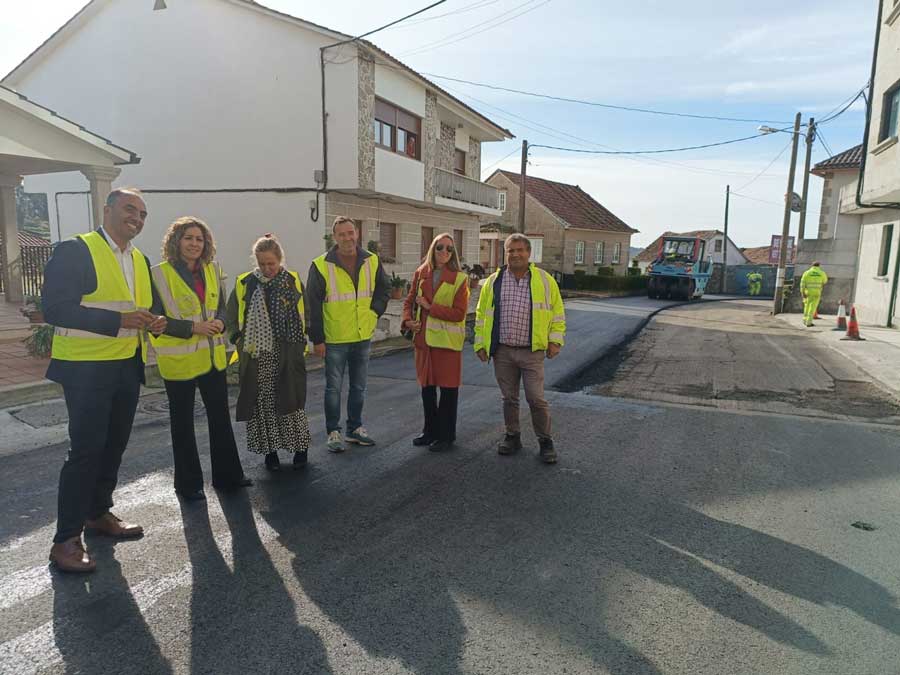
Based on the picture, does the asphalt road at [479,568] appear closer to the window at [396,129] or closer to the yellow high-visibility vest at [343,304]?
the yellow high-visibility vest at [343,304]

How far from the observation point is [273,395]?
4512mm

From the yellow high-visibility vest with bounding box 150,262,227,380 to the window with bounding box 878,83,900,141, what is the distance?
15.8m

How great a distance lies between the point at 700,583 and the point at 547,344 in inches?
Answer: 90.6

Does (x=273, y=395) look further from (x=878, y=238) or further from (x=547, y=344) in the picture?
(x=878, y=238)

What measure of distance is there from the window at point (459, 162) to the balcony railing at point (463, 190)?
58 centimetres

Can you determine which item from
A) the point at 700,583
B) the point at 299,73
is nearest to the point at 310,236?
the point at 299,73

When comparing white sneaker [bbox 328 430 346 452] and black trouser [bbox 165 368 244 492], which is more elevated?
black trouser [bbox 165 368 244 492]

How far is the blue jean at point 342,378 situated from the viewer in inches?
201

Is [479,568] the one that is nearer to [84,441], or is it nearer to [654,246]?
[84,441]

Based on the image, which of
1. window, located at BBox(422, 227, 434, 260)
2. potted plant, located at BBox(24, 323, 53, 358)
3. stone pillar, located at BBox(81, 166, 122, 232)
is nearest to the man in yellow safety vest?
potted plant, located at BBox(24, 323, 53, 358)

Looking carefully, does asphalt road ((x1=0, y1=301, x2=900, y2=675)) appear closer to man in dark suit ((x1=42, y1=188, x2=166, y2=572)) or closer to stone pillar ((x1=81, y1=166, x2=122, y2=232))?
man in dark suit ((x1=42, y1=188, x2=166, y2=572))

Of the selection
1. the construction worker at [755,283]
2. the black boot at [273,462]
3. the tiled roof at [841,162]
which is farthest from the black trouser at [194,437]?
the construction worker at [755,283]

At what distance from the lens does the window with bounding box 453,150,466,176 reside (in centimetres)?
2069

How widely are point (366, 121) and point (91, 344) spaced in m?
11.9
